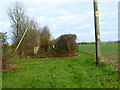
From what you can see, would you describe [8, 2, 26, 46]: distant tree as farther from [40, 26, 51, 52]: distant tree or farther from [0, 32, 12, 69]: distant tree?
[0, 32, 12, 69]: distant tree

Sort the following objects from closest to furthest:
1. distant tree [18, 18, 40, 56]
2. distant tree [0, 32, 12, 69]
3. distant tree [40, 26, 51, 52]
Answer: distant tree [0, 32, 12, 69]
distant tree [18, 18, 40, 56]
distant tree [40, 26, 51, 52]

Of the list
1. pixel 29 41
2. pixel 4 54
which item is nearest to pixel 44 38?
pixel 29 41

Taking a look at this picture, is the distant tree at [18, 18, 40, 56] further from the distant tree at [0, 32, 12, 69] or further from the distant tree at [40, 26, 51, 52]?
the distant tree at [0, 32, 12, 69]

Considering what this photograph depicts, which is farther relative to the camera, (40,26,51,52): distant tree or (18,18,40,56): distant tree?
(40,26,51,52): distant tree

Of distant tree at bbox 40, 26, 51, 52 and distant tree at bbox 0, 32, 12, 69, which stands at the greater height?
distant tree at bbox 40, 26, 51, 52

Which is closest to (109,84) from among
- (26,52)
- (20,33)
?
(26,52)

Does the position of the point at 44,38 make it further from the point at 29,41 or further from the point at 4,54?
the point at 4,54

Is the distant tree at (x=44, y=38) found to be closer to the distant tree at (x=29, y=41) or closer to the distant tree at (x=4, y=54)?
the distant tree at (x=29, y=41)

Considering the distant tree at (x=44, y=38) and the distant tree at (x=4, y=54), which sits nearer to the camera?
the distant tree at (x=4, y=54)

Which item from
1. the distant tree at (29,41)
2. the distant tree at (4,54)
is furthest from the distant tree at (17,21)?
the distant tree at (4,54)

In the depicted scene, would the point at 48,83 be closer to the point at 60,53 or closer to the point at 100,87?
the point at 100,87

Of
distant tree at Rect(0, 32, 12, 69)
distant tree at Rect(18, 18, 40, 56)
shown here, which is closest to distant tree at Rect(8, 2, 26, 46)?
distant tree at Rect(18, 18, 40, 56)

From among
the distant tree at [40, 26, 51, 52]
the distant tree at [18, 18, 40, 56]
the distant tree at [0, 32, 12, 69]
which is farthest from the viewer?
the distant tree at [40, 26, 51, 52]

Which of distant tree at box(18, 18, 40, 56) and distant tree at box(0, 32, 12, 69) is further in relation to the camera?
distant tree at box(18, 18, 40, 56)
